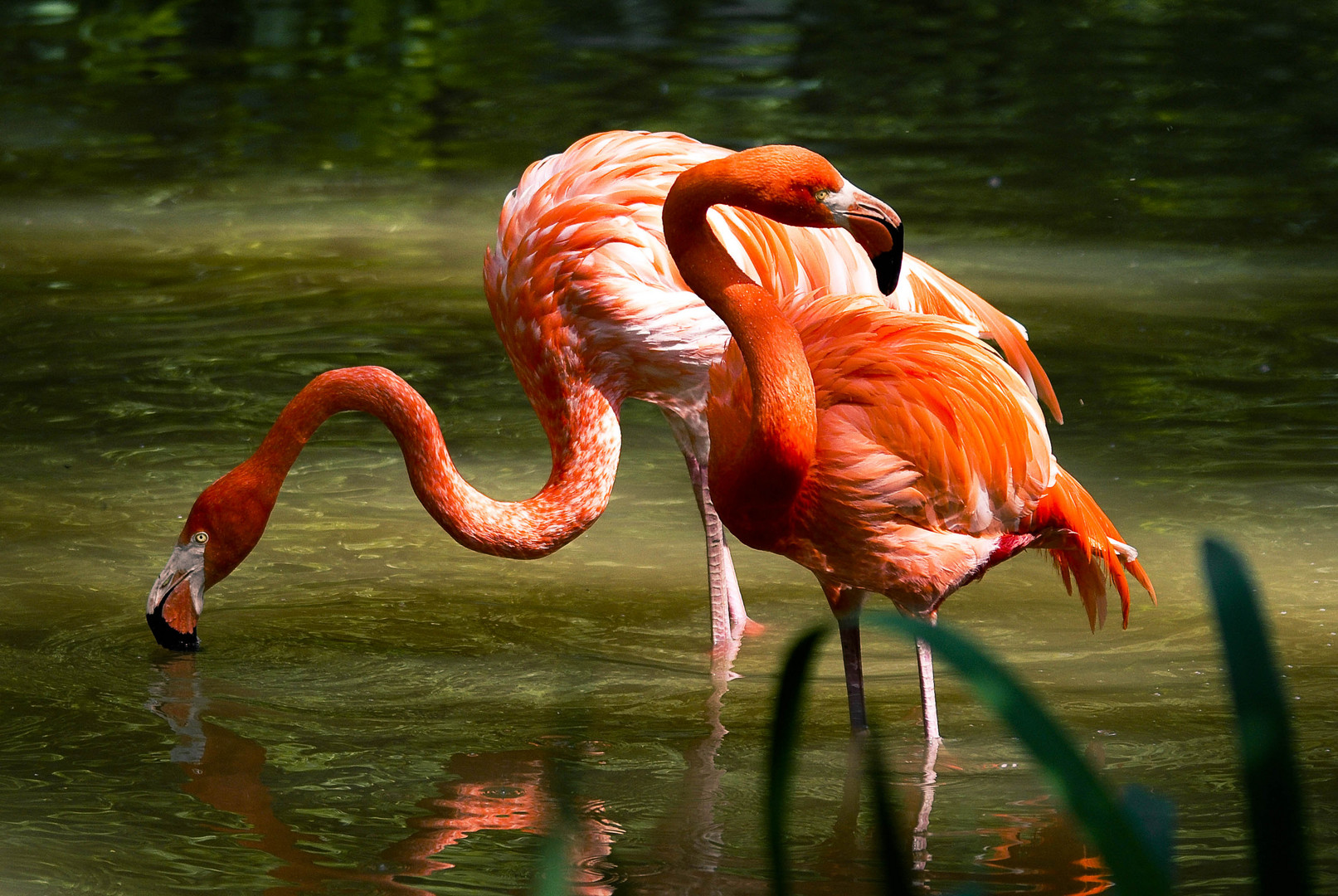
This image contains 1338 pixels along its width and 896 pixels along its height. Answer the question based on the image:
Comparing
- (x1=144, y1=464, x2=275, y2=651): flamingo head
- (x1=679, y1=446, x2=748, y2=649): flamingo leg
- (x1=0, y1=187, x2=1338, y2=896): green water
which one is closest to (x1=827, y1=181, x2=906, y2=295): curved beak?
(x1=0, y1=187, x2=1338, y2=896): green water

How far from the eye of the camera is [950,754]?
3.41 meters

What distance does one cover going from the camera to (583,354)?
4250 millimetres

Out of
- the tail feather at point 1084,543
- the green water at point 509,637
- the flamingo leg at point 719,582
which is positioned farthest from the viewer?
the flamingo leg at point 719,582

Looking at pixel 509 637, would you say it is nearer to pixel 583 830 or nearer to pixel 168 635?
pixel 168 635

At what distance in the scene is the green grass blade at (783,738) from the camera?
1.24m

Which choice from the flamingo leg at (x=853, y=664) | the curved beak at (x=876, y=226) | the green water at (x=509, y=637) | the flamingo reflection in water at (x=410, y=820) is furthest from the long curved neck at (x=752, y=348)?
the flamingo reflection in water at (x=410, y=820)

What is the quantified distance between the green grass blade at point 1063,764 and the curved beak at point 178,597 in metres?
2.95

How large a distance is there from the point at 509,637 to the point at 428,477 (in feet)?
1.60

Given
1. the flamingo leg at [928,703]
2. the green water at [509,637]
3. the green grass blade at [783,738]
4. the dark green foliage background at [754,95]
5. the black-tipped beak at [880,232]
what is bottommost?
the dark green foliage background at [754,95]

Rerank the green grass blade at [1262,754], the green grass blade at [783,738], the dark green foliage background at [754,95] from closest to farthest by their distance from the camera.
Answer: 1. the green grass blade at [1262,754]
2. the green grass blade at [783,738]
3. the dark green foliage background at [754,95]

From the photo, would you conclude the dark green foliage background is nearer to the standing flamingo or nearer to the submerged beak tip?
the standing flamingo

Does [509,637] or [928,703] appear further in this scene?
[509,637]

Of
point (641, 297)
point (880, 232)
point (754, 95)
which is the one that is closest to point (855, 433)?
point (880, 232)

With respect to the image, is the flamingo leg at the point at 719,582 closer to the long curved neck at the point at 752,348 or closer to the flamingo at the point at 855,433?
the flamingo at the point at 855,433
